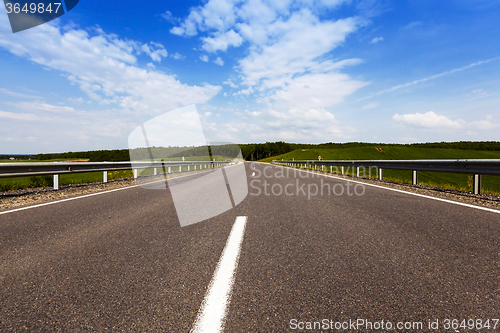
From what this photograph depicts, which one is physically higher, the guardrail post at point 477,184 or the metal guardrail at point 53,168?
the metal guardrail at point 53,168

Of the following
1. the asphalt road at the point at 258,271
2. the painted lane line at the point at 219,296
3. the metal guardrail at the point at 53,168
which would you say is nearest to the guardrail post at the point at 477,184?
the asphalt road at the point at 258,271

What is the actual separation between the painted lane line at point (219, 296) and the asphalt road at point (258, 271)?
0.05 m

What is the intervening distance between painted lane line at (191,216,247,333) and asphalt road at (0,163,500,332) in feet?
0.17

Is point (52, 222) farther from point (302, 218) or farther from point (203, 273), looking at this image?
point (302, 218)

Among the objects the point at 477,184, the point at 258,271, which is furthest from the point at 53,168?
the point at 477,184

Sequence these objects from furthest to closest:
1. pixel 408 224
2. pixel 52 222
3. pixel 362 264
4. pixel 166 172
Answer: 1. pixel 166 172
2. pixel 52 222
3. pixel 408 224
4. pixel 362 264

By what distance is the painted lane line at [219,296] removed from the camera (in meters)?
1.70

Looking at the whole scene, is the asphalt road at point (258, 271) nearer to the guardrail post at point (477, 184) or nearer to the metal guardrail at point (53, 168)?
the guardrail post at point (477, 184)

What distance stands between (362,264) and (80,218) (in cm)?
491

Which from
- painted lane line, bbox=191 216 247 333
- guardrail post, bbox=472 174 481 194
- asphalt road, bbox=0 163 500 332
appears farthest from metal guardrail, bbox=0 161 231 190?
guardrail post, bbox=472 174 481 194

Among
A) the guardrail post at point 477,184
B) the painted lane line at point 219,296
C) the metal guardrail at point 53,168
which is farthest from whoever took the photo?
the metal guardrail at point 53,168

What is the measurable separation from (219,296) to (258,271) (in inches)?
22.1

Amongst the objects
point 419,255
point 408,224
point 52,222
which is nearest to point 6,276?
point 52,222

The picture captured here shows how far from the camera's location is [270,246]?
318cm
